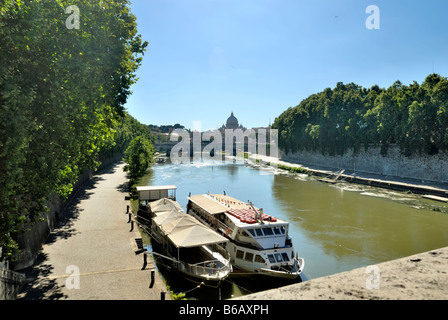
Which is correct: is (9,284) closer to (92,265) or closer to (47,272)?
(47,272)

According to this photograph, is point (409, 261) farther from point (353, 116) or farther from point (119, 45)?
point (353, 116)

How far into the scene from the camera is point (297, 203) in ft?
122

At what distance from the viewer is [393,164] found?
Answer: 5469 cm

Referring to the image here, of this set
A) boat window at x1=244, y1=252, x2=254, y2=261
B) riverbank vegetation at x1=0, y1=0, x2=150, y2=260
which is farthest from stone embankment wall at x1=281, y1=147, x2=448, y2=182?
riverbank vegetation at x1=0, y1=0, x2=150, y2=260

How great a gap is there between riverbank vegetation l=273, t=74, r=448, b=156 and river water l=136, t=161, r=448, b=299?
1110 cm

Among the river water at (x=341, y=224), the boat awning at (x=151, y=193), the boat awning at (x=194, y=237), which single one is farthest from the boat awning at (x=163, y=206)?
the river water at (x=341, y=224)

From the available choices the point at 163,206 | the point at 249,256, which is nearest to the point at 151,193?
the point at 163,206

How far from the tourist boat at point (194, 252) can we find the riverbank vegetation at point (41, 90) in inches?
273

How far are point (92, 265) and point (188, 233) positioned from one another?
17.3ft

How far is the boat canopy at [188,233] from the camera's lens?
647 inches

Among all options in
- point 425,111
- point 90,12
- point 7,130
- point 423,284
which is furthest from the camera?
point 425,111

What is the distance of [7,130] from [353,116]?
63.3 meters
